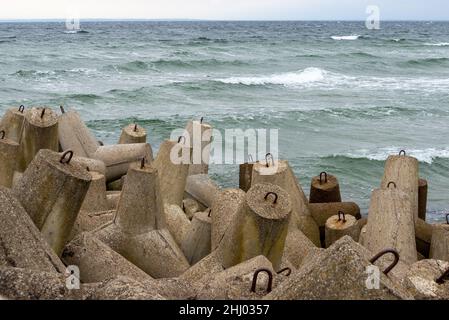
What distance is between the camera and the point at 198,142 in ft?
21.7

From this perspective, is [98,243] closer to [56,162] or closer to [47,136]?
[56,162]

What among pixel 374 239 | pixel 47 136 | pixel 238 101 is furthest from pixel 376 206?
pixel 238 101

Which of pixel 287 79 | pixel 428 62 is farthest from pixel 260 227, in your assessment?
pixel 428 62

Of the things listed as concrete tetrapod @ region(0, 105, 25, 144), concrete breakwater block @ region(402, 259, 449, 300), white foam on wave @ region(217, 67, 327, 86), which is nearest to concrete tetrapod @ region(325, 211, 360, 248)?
concrete breakwater block @ region(402, 259, 449, 300)

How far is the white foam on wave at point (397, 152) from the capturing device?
1177 centimetres

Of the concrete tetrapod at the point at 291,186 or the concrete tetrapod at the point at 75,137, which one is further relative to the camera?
the concrete tetrapod at the point at 75,137

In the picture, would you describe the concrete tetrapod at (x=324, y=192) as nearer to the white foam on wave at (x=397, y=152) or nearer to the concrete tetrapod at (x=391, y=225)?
the concrete tetrapod at (x=391, y=225)

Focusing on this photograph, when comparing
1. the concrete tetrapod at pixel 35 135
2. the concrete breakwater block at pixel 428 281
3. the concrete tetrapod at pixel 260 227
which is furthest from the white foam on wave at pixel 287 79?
the concrete breakwater block at pixel 428 281

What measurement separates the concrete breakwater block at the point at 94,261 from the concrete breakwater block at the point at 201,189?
2295mm

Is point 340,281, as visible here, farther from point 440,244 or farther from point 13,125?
point 13,125

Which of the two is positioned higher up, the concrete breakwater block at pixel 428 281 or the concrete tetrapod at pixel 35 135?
the concrete tetrapod at pixel 35 135

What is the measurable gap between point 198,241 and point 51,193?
139 centimetres

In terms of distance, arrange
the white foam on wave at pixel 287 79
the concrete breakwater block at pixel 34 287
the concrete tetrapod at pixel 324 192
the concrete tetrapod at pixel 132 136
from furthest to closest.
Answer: the white foam on wave at pixel 287 79
the concrete tetrapod at pixel 132 136
the concrete tetrapod at pixel 324 192
the concrete breakwater block at pixel 34 287
